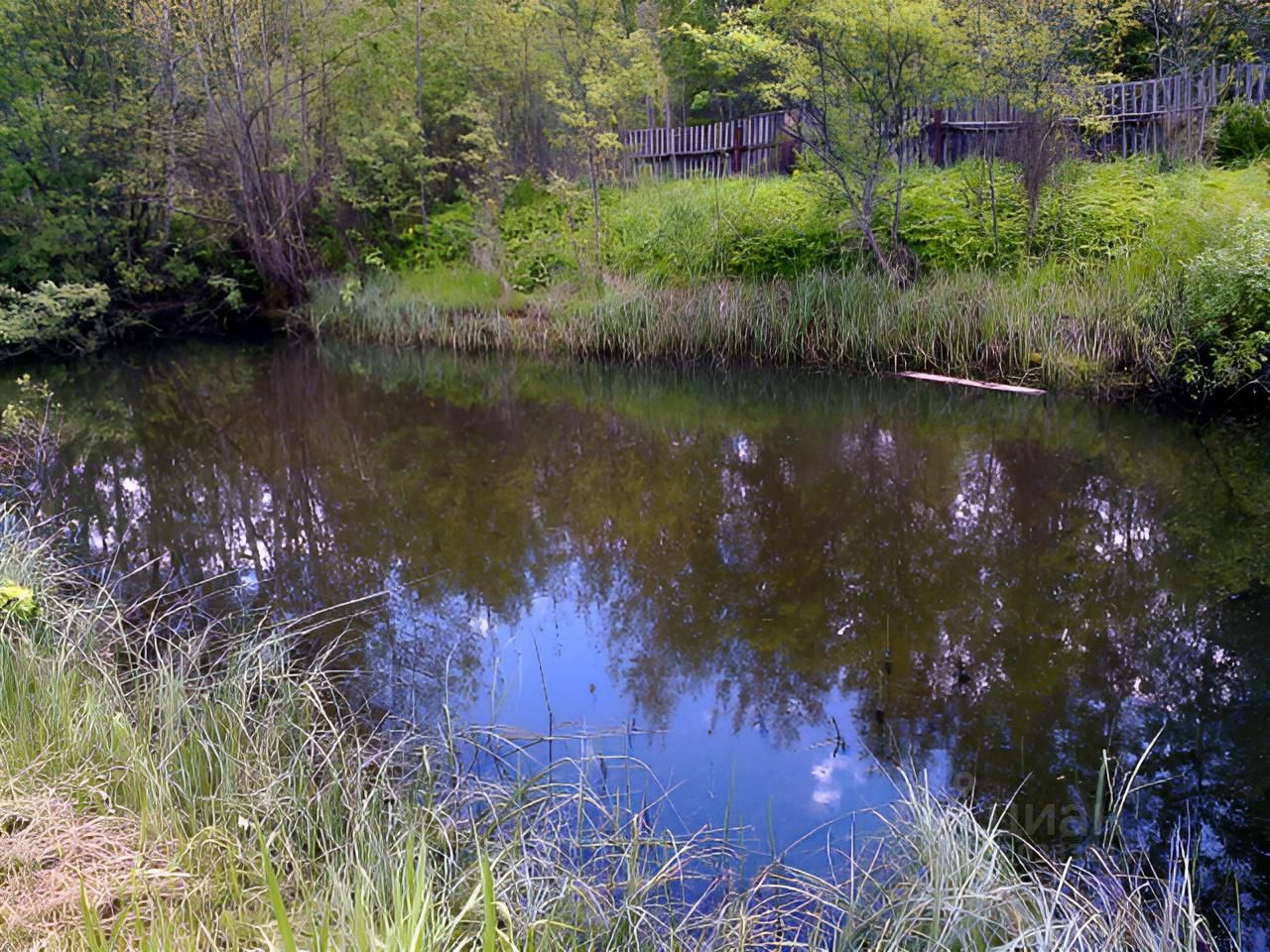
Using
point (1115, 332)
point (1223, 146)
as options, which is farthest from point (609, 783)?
point (1223, 146)

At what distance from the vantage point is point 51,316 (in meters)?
12.3

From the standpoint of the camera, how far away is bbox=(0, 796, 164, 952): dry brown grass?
6.50 ft

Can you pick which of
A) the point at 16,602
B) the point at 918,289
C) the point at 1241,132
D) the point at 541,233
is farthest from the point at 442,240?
the point at 16,602

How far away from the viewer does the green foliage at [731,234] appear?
11.0 meters

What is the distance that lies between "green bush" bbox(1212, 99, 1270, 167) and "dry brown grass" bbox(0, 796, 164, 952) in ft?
39.9

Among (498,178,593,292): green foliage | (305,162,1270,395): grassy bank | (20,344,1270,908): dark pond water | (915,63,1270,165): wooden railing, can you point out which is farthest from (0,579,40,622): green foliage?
(915,63,1270,165): wooden railing

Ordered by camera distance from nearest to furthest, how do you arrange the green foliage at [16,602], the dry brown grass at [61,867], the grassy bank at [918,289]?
1. the dry brown grass at [61,867]
2. the green foliage at [16,602]
3. the grassy bank at [918,289]

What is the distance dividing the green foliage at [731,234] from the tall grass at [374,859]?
8722 millimetres

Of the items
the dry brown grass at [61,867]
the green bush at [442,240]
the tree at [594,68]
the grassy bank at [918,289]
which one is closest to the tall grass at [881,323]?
the grassy bank at [918,289]

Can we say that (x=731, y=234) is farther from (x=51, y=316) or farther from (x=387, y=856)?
(x=387, y=856)

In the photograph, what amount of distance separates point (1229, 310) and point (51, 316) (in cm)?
1328

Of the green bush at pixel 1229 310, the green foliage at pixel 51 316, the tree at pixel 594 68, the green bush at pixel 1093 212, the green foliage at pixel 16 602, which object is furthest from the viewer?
the tree at pixel 594 68

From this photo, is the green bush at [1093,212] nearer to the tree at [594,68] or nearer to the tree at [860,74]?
the tree at [860,74]

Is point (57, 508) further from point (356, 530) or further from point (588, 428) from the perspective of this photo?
point (588, 428)
